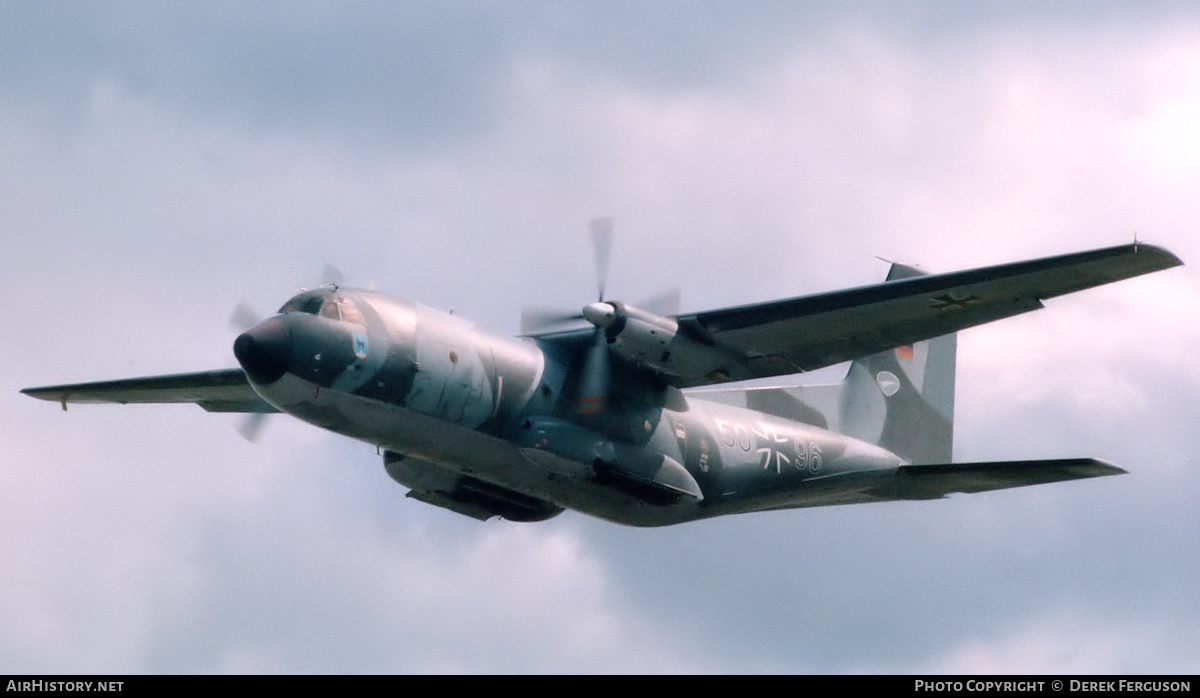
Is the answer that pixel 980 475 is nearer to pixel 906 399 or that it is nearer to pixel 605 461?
pixel 906 399

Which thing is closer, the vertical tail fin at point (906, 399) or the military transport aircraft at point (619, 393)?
the military transport aircraft at point (619, 393)

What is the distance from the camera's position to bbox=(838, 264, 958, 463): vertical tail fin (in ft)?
99.0

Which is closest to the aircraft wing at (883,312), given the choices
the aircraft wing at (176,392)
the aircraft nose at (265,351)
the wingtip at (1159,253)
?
the wingtip at (1159,253)

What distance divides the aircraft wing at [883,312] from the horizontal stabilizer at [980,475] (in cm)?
283

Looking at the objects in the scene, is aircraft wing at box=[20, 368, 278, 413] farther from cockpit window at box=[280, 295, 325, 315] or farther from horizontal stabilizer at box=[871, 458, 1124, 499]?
horizontal stabilizer at box=[871, 458, 1124, 499]

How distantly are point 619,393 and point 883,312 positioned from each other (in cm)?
436

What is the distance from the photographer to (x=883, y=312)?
24.0 metres

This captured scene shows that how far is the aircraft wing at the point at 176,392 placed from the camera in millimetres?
27766

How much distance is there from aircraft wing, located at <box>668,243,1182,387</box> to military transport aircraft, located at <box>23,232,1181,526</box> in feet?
0.11

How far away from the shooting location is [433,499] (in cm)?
2619

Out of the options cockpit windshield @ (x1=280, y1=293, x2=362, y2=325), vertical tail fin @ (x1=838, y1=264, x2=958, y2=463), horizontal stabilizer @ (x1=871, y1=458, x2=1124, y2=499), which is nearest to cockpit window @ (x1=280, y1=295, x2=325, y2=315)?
cockpit windshield @ (x1=280, y1=293, x2=362, y2=325)

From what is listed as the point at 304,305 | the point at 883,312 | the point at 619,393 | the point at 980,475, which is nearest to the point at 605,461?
the point at 619,393

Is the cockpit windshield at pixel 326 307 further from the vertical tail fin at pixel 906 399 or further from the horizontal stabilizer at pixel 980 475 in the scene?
the vertical tail fin at pixel 906 399
